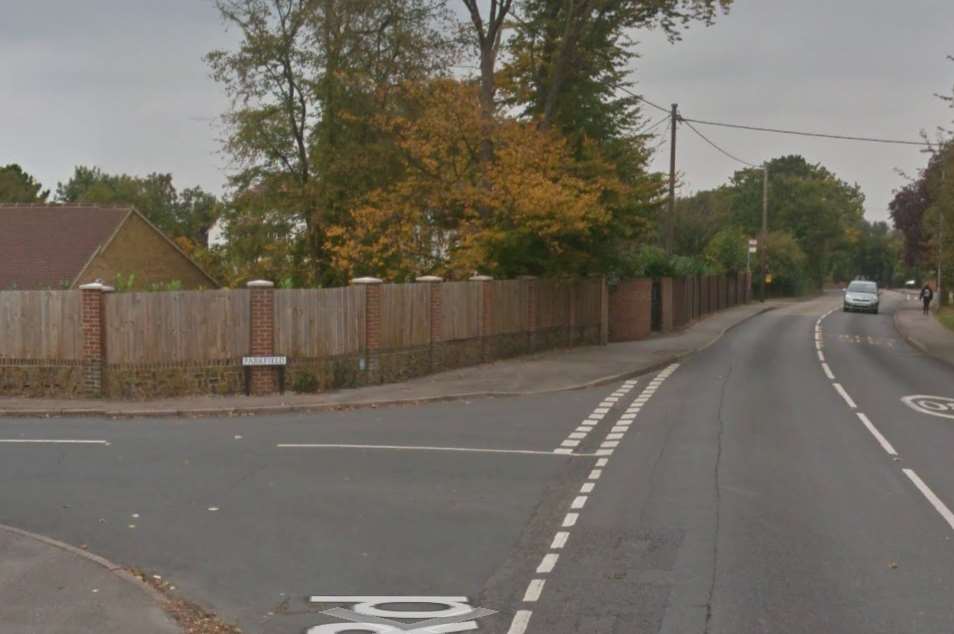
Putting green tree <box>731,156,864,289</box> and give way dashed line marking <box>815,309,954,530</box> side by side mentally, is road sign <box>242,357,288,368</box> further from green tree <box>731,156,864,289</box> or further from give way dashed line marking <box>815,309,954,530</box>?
green tree <box>731,156,864,289</box>

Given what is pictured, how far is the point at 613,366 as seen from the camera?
1057 inches

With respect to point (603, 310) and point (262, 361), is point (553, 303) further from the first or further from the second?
point (262, 361)

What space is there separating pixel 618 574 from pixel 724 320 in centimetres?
4381

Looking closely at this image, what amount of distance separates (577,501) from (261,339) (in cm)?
1064

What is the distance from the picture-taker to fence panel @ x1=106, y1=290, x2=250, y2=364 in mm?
19562

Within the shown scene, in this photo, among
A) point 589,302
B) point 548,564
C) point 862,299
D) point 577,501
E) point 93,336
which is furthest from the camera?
point 862,299

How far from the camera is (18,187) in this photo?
78875 millimetres

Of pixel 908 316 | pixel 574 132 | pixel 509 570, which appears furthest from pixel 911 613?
pixel 908 316

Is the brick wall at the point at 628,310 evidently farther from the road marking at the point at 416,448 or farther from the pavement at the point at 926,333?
the road marking at the point at 416,448

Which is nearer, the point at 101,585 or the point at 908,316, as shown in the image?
the point at 101,585

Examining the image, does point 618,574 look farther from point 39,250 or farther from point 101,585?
point 39,250

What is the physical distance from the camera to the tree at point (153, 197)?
93875 mm

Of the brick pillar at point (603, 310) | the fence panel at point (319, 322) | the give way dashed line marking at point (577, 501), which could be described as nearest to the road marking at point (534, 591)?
the give way dashed line marking at point (577, 501)

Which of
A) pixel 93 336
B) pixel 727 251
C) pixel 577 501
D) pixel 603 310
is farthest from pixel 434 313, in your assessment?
pixel 727 251
